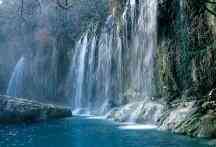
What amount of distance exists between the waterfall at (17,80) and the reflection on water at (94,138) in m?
20.8

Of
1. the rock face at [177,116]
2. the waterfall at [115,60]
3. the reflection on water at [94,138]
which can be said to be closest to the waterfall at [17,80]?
the waterfall at [115,60]

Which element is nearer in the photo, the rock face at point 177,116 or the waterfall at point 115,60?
the rock face at point 177,116

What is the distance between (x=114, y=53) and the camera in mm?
28828

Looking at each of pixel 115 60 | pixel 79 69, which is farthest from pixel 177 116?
pixel 79 69

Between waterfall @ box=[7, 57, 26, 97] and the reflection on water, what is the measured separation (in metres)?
20.8

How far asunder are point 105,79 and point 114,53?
2274 mm

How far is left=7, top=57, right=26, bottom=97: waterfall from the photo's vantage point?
40.0 m

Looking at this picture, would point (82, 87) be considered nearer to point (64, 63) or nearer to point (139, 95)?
point (64, 63)

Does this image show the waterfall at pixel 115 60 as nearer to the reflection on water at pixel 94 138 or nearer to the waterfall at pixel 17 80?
the reflection on water at pixel 94 138

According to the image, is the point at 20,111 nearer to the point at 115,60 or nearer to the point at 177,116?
the point at 115,60

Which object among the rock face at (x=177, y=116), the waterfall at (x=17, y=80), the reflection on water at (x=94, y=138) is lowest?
the reflection on water at (x=94, y=138)

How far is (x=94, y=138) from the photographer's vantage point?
15875mm

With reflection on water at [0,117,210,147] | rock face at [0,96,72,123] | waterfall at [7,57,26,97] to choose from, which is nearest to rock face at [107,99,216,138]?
reflection on water at [0,117,210,147]

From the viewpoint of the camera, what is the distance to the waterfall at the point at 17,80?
39969mm
